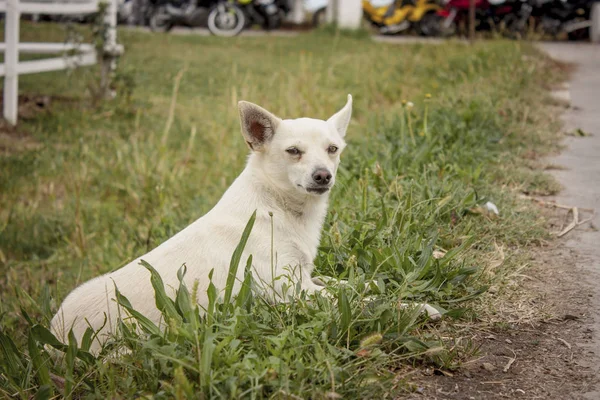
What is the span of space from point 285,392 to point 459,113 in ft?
12.9

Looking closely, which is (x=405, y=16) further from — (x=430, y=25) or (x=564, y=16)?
(x=564, y=16)

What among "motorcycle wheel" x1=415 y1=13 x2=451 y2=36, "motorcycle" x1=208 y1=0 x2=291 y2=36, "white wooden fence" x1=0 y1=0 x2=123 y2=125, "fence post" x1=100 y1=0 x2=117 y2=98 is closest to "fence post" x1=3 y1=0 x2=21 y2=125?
"white wooden fence" x1=0 y1=0 x2=123 y2=125

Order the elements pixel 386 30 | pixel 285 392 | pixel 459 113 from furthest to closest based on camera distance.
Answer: pixel 386 30 < pixel 459 113 < pixel 285 392

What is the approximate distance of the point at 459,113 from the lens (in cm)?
580

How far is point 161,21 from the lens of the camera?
55.8 feet

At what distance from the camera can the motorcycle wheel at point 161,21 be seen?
668 inches

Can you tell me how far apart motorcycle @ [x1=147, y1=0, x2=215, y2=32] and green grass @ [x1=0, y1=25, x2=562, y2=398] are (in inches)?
212

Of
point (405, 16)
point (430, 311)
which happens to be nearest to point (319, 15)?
point (405, 16)

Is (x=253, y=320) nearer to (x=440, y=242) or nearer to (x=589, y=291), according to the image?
(x=440, y=242)

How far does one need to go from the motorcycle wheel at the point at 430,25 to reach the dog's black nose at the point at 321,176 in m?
15.1

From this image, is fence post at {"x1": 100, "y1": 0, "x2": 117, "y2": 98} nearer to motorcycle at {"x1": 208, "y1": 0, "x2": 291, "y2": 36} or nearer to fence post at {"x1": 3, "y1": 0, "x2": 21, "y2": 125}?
fence post at {"x1": 3, "y1": 0, "x2": 21, "y2": 125}

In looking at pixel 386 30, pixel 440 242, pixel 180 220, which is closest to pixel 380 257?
pixel 440 242

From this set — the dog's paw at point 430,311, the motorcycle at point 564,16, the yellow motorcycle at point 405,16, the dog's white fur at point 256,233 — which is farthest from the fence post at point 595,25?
the dog's paw at point 430,311

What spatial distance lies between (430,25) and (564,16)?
117 inches
